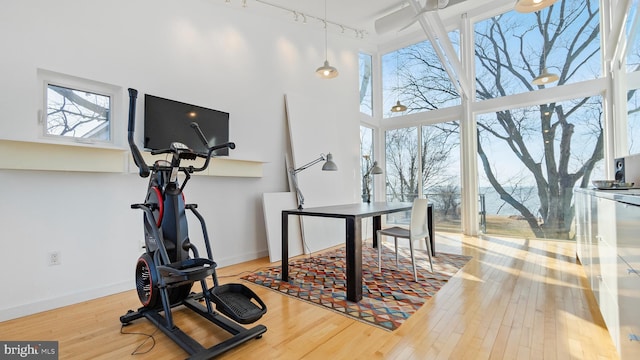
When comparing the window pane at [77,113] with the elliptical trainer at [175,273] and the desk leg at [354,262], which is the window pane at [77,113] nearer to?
the elliptical trainer at [175,273]

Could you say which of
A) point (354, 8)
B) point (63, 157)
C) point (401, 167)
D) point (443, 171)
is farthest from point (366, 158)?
point (63, 157)

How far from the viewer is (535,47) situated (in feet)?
16.0

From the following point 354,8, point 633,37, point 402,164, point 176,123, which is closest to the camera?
point 633,37

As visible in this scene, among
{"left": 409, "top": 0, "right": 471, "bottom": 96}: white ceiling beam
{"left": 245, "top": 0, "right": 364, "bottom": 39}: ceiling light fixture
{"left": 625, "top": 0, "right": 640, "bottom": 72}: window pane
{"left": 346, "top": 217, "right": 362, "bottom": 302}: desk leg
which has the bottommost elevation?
{"left": 346, "top": 217, "right": 362, "bottom": 302}: desk leg

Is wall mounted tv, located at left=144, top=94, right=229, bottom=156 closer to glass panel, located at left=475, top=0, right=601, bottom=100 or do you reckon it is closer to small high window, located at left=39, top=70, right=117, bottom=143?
small high window, located at left=39, top=70, right=117, bottom=143

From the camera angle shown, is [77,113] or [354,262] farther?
[77,113]

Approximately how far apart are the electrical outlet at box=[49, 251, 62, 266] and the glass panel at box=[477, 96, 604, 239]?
5.89m

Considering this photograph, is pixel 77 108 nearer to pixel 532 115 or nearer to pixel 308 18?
pixel 308 18

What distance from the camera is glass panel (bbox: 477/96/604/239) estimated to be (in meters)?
4.45

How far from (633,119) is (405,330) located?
367 centimetres

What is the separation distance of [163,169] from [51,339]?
4.30ft

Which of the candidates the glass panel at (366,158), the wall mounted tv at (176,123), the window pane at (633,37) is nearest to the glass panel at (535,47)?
the window pane at (633,37)

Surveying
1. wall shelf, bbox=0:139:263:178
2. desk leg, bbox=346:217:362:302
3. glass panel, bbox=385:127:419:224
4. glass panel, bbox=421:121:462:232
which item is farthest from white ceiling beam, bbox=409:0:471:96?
wall shelf, bbox=0:139:263:178

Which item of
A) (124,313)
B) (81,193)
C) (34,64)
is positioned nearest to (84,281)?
(124,313)
